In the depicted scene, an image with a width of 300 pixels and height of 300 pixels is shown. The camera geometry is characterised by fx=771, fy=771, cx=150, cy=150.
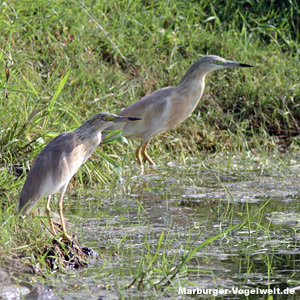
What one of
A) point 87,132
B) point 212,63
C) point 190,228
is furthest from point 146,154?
point 87,132

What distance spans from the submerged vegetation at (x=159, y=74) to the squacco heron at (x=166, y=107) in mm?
196

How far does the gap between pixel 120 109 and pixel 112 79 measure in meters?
0.49

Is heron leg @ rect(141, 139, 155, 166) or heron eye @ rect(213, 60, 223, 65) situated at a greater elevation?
heron eye @ rect(213, 60, 223, 65)

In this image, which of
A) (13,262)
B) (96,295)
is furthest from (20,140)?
(96,295)

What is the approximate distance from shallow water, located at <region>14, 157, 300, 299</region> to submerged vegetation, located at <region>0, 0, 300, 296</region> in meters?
0.12

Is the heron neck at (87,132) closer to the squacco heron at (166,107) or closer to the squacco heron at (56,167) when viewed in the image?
the squacco heron at (56,167)

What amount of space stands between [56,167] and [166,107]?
9.72ft

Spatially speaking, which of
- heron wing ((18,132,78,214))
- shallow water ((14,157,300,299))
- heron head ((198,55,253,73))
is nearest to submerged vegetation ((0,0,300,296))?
shallow water ((14,157,300,299))

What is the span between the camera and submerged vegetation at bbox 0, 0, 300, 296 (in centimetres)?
643

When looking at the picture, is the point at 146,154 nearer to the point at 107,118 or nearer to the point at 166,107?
the point at 166,107

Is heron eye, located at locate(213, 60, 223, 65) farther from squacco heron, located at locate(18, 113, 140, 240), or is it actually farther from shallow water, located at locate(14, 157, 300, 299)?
squacco heron, located at locate(18, 113, 140, 240)

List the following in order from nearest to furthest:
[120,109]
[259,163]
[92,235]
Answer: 1. [92,235]
2. [259,163]
3. [120,109]

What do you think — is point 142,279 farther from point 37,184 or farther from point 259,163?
point 259,163

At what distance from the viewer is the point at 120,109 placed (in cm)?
799
